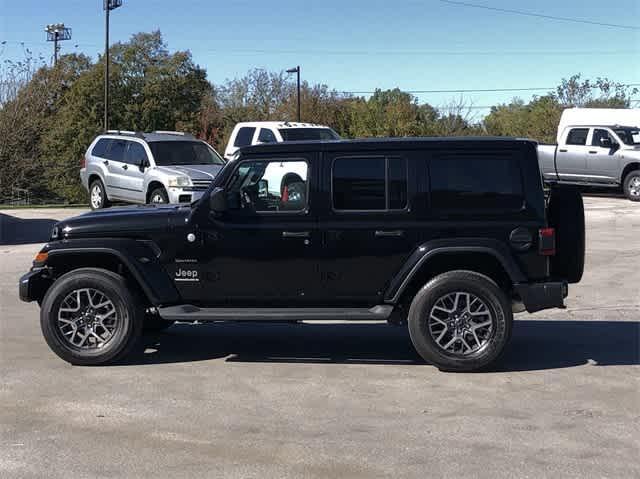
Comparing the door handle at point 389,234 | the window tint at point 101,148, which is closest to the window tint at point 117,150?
the window tint at point 101,148

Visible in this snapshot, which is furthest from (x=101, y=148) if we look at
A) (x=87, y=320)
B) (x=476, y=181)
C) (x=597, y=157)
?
(x=476, y=181)

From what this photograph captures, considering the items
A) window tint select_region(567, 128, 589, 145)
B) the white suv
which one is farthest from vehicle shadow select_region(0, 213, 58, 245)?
window tint select_region(567, 128, 589, 145)

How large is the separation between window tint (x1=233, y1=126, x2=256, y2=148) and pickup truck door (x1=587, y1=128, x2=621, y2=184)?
10.1m

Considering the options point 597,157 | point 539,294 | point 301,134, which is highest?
point 301,134

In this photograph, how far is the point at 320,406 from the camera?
258 inches

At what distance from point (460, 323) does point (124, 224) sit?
2893 mm

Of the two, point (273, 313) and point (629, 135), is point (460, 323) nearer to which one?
point (273, 313)

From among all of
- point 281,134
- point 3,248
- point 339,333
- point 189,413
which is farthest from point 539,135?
point 189,413

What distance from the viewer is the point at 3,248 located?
53.2 ft

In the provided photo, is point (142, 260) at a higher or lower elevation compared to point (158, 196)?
lower

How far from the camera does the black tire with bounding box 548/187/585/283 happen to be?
25.2ft

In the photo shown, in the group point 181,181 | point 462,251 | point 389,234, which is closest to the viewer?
point 462,251

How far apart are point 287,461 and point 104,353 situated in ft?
9.33

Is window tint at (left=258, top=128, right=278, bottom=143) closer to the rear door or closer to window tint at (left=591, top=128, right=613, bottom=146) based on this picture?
window tint at (left=591, top=128, right=613, bottom=146)
